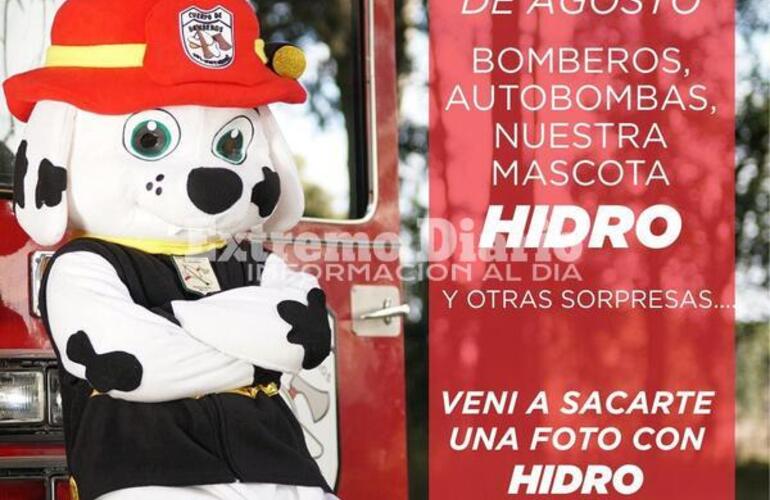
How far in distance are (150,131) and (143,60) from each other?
14 centimetres

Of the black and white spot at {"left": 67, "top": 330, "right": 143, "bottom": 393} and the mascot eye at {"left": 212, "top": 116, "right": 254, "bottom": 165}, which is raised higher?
the mascot eye at {"left": 212, "top": 116, "right": 254, "bottom": 165}

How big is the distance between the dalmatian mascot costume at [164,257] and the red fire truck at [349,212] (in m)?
0.51

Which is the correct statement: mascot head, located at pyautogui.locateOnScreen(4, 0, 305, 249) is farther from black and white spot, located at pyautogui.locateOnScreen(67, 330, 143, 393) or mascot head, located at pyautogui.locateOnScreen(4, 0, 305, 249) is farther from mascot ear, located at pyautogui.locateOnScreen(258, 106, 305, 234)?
black and white spot, located at pyautogui.locateOnScreen(67, 330, 143, 393)

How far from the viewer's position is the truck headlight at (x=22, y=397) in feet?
11.1

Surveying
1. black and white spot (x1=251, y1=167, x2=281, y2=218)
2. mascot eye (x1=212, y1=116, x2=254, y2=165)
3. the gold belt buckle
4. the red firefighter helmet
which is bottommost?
the gold belt buckle

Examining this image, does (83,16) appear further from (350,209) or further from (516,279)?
(516,279)

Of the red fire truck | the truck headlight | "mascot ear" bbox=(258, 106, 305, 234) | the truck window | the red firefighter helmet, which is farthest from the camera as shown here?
the truck window

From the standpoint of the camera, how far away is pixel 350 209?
4184 mm

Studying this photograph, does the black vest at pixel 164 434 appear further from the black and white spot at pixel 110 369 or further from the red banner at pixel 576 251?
the red banner at pixel 576 251

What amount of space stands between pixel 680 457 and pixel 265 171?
2.15 meters

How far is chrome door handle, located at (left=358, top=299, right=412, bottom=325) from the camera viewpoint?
4.05 m

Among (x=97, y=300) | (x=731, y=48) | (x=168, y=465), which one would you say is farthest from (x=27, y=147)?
(x=731, y=48)

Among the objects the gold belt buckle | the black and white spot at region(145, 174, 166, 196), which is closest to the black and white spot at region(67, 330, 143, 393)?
the gold belt buckle

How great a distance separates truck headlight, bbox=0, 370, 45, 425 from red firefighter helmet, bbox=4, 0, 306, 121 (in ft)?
2.11
